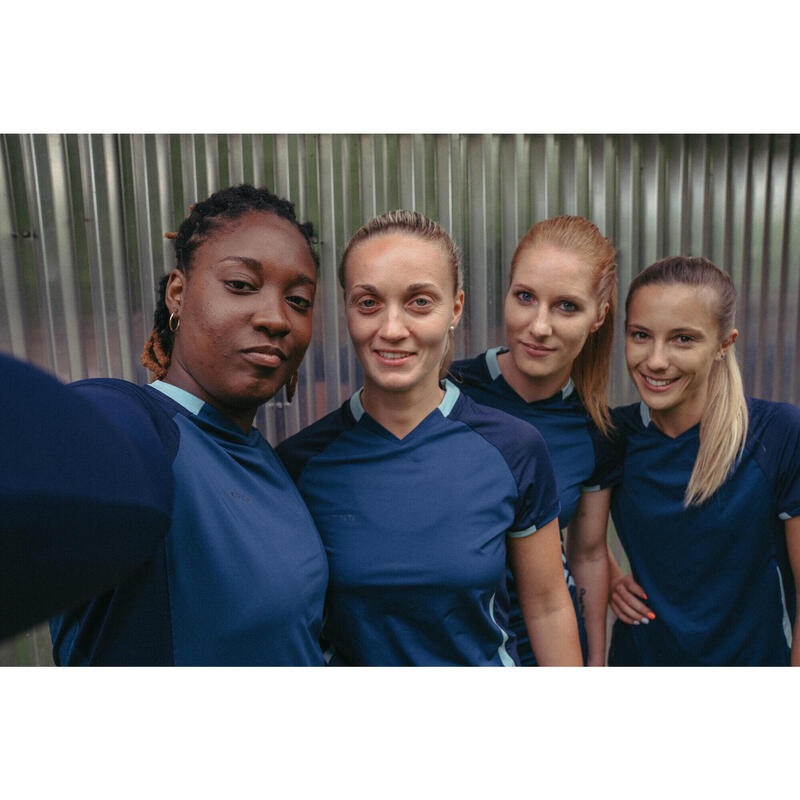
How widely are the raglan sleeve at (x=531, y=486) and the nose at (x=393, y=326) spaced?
0.26 meters

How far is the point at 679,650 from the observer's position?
1.15 m

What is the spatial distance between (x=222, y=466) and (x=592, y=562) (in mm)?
767

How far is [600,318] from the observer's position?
3.59 feet

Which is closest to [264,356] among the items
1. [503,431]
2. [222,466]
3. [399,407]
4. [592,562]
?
[222,466]

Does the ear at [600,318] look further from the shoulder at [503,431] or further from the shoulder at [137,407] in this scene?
the shoulder at [137,407]

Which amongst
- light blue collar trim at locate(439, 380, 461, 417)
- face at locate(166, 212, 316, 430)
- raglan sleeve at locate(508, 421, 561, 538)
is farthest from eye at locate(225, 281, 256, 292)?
raglan sleeve at locate(508, 421, 561, 538)

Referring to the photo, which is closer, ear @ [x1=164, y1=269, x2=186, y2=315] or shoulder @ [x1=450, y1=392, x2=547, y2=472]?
ear @ [x1=164, y1=269, x2=186, y2=315]

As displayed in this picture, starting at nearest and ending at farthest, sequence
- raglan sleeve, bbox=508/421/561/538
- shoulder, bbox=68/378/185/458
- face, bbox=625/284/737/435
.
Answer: shoulder, bbox=68/378/185/458
raglan sleeve, bbox=508/421/561/538
face, bbox=625/284/737/435

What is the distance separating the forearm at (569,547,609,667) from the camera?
46.3 inches

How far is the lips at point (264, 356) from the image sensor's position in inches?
31.8

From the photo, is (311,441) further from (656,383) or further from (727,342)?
(727,342)

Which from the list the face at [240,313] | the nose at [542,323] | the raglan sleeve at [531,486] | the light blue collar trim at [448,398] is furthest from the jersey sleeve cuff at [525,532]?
the face at [240,313]

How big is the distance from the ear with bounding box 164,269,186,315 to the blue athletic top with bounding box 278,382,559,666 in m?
0.28

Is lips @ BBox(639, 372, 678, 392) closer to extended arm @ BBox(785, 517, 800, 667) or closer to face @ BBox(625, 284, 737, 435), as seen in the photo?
face @ BBox(625, 284, 737, 435)
